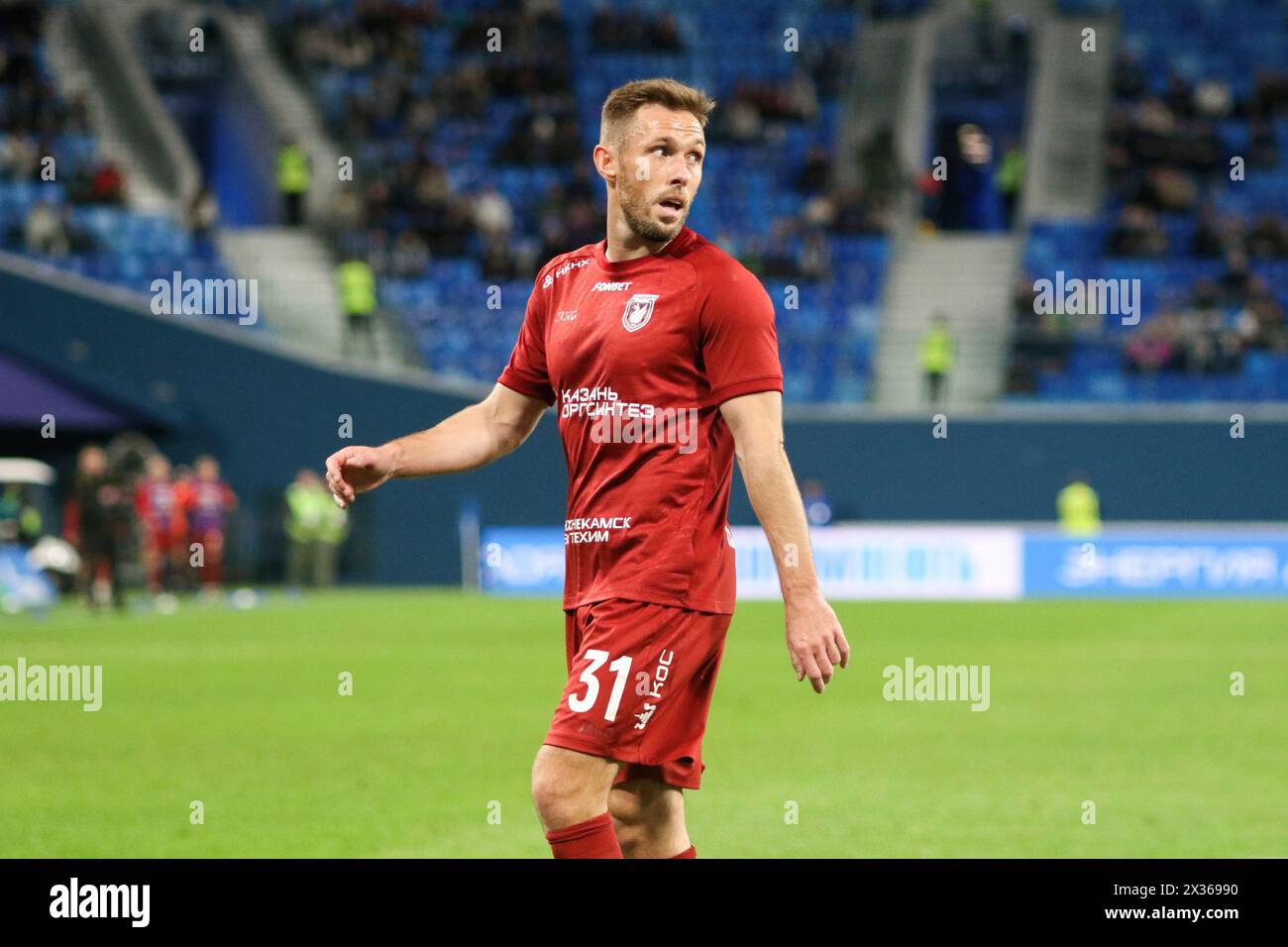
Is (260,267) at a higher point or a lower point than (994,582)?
higher

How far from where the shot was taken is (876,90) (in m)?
38.3

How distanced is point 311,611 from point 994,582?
1001cm

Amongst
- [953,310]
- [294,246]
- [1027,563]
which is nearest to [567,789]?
[1027,563]

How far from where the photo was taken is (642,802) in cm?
531

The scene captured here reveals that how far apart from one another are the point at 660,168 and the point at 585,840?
1812 mm

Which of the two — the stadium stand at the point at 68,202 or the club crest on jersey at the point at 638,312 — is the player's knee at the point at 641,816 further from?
the stadium stand at the point at 68,202

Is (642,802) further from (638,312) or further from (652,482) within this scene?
(638,312)

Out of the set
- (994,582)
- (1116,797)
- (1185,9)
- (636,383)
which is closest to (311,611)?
(994,582)

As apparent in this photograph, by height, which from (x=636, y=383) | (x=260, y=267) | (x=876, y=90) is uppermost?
(x=876, y=90)

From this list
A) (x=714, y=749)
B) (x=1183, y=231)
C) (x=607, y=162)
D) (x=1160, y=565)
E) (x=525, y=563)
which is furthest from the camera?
(x=1183, y=231)

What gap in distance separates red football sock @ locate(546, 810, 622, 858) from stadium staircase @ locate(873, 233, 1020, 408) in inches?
1063
